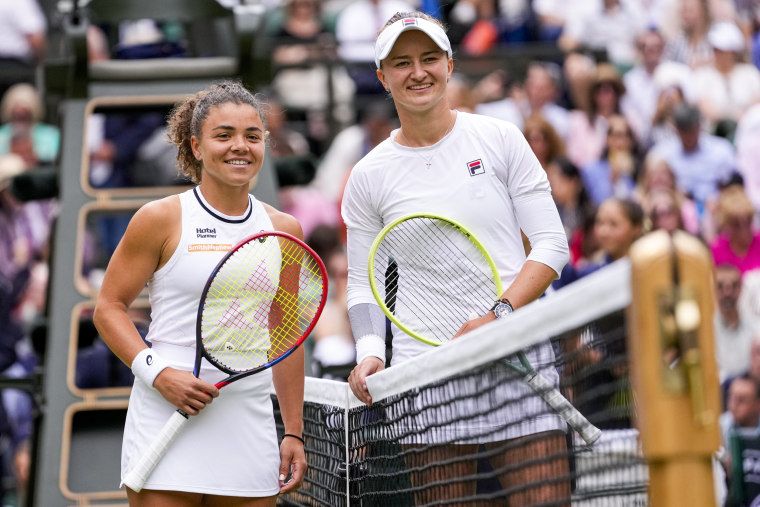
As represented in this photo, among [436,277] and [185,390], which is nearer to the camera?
[185,390]

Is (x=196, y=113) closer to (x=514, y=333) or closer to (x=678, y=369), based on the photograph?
(x=514, y=333)

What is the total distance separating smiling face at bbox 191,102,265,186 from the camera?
3764 millimetres

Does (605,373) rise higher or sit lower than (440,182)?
lower

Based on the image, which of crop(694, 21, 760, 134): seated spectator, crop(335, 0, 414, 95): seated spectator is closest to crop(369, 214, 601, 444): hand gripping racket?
crop(335, 0, 414, 95): seated spectator

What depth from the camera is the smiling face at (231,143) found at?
3764mm

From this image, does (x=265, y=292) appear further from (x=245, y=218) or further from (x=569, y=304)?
(x=569, y=304)

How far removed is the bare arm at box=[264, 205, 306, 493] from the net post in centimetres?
174

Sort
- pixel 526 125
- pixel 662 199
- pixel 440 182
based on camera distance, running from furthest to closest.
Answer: pixel 526 125
pixel 662 199
pixel 440 182

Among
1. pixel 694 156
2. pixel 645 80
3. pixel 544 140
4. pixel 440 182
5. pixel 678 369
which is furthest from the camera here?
pixel 645 80

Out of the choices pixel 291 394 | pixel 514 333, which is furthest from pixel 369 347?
pixel 514 333

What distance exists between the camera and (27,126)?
1038 centimetres

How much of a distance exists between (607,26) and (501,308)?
852cm

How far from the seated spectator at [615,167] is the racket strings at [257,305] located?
19.5 feet

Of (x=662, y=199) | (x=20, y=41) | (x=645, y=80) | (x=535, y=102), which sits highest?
(x=20, y=41)
